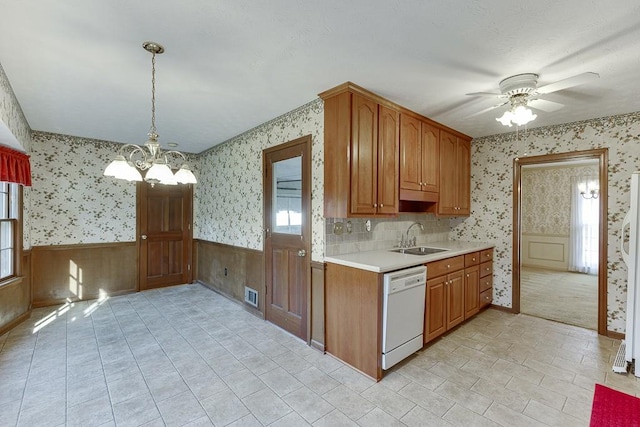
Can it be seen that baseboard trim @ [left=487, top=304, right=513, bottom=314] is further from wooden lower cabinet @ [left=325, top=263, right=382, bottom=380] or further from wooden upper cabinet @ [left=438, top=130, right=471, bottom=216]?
wooden lower cabinet @ [left=325, top=263, right=382, bottom=380]

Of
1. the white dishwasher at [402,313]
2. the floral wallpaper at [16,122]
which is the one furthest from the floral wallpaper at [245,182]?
the floral wallpaper at [16,122]

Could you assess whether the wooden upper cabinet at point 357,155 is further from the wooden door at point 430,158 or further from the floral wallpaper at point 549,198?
the floral wallpaper at point 549,198

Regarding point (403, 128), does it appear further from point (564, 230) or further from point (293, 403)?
point (564, 230)

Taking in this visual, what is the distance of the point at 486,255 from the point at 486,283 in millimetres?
395

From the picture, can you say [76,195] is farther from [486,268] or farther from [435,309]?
[486,268]

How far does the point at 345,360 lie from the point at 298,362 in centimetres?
44

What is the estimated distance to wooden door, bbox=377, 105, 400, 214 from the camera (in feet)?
9.77

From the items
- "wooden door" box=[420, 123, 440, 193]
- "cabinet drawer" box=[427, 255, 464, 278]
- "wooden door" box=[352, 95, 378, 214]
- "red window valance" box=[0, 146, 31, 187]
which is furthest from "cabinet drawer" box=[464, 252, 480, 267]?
"red window valance" box=[0, 146, 31, 187]

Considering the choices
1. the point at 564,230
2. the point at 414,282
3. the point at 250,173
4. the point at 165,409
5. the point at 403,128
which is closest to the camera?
the point at 165,409

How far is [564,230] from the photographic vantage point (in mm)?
6879

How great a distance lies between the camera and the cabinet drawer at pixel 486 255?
3938 millimetres

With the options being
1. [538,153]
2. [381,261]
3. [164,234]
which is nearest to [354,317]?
[381,261]

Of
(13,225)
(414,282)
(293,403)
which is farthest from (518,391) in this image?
(13,225)

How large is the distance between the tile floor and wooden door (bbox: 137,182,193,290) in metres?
1.60
